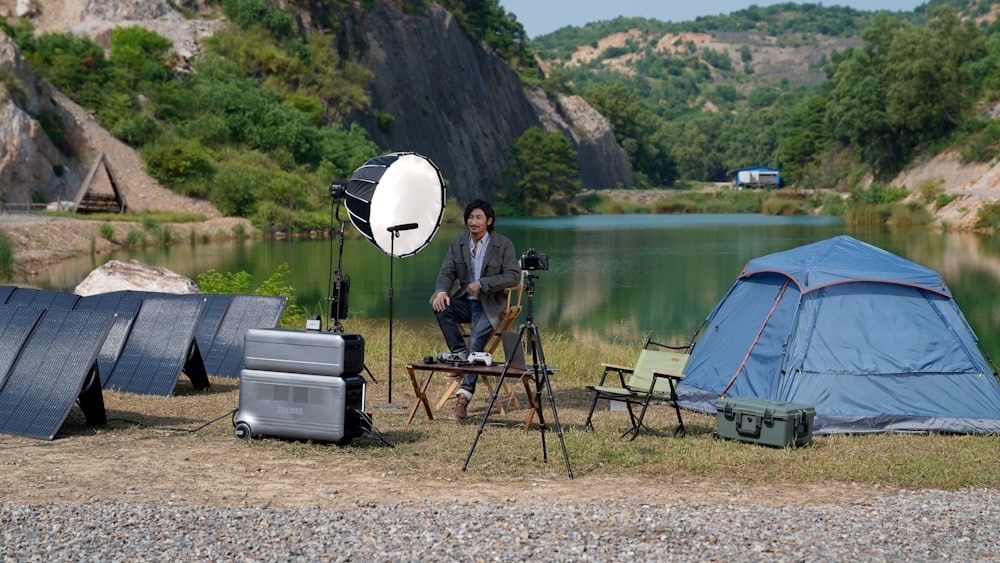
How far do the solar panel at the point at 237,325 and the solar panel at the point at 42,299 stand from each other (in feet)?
4.65

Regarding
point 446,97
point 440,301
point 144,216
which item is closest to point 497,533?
point 440,301

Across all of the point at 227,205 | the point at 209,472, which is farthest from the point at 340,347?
the point at 227,205

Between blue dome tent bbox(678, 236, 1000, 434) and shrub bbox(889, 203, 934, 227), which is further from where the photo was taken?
shrub bbox(889, 203, 934, 227)

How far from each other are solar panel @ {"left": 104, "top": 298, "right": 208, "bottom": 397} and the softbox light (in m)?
1.65

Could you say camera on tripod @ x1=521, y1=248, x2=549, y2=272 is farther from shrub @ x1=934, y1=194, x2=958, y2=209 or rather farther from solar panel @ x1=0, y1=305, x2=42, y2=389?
shrub @ x1=934, y1=194, x2=958, y2=209

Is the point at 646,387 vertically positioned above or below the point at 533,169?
below

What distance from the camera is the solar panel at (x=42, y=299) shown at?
9.68m

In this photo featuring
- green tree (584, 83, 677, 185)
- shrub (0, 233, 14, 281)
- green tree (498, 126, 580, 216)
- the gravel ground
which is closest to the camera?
the gravel ground

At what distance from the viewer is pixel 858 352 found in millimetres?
8609

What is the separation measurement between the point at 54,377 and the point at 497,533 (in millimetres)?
3842

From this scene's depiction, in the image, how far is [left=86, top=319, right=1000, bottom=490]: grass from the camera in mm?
6219

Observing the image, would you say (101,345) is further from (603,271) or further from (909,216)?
(909,216)

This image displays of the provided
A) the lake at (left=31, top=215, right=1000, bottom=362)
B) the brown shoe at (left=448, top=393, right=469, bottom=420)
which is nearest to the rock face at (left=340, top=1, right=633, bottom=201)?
the lake at (left=31, top=215, right=1000, bottom=362)

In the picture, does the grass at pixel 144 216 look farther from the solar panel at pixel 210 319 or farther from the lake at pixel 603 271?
the solar panel at pixel 210 319
